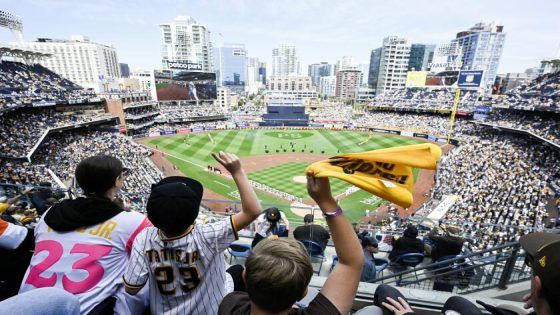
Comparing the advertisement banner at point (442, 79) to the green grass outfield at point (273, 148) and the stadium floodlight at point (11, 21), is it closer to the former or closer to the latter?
the green grass outfield at point (273, 148)

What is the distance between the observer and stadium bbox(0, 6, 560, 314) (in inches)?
180

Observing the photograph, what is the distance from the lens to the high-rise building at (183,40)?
11881 centimetres

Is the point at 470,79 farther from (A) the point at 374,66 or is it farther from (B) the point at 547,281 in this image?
(A) the point at 374,66

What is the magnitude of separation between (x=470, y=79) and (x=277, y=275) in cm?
6296

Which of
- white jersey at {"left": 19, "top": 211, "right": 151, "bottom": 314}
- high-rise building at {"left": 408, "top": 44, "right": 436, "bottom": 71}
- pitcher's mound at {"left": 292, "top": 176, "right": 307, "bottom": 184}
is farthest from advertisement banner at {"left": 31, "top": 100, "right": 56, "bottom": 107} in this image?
high-rise building at {"left": 408, "top": 44, "right": 436, "bottom": 71}

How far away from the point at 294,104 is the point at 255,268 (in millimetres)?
61337

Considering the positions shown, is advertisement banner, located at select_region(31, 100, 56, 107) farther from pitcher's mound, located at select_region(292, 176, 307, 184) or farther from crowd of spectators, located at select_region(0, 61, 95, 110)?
pitcher's mound, located at select_region(292, 176, 307, 184)

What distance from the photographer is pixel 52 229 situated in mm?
2066

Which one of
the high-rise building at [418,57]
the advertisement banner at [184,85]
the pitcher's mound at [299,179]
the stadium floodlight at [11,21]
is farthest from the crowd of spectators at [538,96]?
the high-rise building at [418,57]

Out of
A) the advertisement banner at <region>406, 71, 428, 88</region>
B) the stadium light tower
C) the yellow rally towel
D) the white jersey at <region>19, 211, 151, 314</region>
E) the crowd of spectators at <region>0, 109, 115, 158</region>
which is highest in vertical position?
the stadium light tower

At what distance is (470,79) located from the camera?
50969mm

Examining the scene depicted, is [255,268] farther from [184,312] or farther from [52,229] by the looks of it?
[52,229]

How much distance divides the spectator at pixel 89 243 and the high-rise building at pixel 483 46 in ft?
492

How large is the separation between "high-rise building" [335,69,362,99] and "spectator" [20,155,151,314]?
5392 inches
